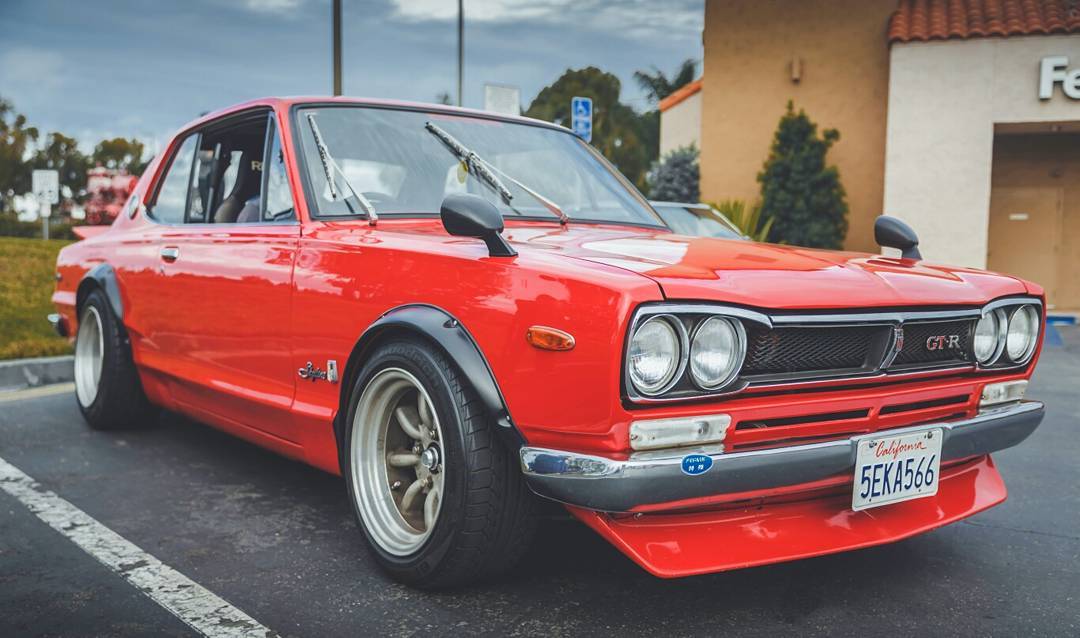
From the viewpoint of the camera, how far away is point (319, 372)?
3.05 m

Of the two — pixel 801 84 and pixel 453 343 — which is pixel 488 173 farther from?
pixel 801 84

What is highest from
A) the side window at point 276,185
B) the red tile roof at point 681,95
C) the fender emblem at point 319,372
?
the red tile roof at point 681,95

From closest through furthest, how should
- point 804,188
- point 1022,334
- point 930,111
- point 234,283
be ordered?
point 1022,334 → point 234,283 → point 930,111 → point 804,188

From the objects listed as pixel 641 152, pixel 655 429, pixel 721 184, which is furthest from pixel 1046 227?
pixel 641 152

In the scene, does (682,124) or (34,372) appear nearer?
(34,372)

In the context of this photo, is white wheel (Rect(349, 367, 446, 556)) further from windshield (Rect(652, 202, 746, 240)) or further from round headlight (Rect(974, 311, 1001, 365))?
windshield (Rect(652, 202, 746, 240))

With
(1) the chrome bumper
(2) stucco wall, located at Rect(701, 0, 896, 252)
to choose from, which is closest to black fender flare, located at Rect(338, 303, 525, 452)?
(1) the chrome bumper

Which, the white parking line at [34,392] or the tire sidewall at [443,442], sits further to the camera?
the white parking line at [34,392]

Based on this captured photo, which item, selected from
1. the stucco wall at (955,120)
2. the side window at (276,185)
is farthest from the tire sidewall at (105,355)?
the stucco wall at (955,120)

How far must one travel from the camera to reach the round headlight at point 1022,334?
9.59 ft

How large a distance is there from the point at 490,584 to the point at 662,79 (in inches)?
1506

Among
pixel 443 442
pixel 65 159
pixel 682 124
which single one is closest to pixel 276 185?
pixel 443 442

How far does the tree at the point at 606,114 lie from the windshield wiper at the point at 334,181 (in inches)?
1584

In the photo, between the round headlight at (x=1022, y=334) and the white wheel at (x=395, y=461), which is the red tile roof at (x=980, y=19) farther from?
the white wheel at (x=395, y=461)
